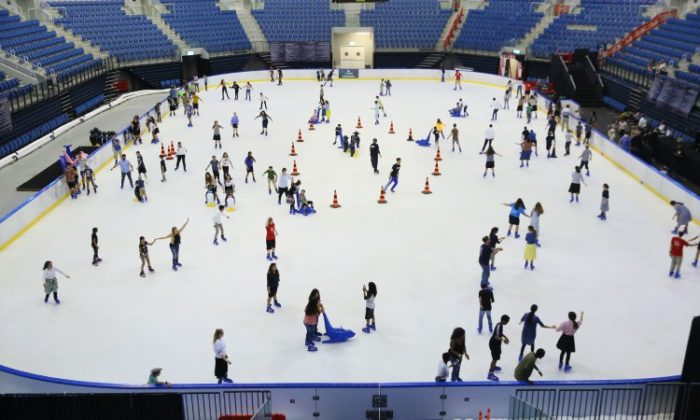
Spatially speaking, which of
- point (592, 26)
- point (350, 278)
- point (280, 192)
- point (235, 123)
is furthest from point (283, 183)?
point (592, 26)

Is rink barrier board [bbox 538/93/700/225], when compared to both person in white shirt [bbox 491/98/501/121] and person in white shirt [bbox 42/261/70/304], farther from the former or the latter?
person in white shirt [bbox 42/261/70/304]

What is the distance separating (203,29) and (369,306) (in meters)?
40.2

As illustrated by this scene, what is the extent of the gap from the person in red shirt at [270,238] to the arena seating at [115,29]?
96.8ft

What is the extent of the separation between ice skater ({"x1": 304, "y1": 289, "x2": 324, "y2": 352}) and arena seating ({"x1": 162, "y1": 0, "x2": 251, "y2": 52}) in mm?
37970

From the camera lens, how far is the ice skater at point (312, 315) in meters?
12.1

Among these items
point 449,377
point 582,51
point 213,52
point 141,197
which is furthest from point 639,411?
point 213,52

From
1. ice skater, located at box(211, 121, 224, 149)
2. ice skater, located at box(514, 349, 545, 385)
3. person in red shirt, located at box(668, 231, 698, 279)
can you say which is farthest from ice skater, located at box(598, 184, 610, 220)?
ice skater, located at box(211, 121, 224, 149)

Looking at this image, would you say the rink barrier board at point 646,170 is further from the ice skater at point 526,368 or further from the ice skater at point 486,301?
the ice skater at point 526,368

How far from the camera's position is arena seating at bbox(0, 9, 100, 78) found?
33344mm

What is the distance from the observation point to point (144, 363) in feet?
39.5

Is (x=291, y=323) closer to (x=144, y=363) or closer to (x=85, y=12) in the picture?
(x=144, y=363)

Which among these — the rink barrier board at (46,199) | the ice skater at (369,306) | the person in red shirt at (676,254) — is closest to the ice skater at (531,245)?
the person in red shirt at (676,254)

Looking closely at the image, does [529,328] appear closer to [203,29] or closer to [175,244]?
[175,244]

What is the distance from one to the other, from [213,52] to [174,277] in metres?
34.3
